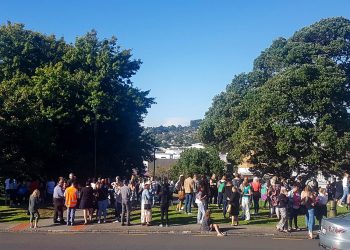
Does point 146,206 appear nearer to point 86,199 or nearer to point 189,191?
point 86,199

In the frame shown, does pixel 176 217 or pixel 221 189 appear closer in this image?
pixel 176 217

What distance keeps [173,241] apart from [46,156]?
17815 millimetres

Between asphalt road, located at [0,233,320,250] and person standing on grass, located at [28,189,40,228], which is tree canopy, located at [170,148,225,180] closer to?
person standing on grass, located at [28,189,40,228]

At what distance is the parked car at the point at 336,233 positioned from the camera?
36.4ft

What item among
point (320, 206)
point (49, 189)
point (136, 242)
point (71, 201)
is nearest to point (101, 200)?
point (71, 201)

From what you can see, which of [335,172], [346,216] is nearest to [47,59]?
[335,172]

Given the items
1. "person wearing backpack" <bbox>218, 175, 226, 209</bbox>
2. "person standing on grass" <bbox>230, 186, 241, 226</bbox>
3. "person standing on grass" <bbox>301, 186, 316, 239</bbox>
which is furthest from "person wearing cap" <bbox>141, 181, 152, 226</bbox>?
"person standing on grass" <bbox>301, 186, 316, 239</bbox>

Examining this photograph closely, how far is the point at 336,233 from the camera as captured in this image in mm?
11281

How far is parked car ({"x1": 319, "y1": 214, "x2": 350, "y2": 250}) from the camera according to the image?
11086 millimetres

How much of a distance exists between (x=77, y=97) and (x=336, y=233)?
2651 centimetres

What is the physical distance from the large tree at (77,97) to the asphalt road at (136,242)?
508 inches

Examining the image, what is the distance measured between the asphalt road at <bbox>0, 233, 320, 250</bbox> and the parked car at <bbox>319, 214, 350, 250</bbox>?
2808mm

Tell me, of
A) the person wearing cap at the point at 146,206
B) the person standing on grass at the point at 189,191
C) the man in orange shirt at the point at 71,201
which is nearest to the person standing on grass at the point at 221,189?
the person standing on grass at the point at 189,191

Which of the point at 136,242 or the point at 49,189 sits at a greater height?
the point at 49,189
